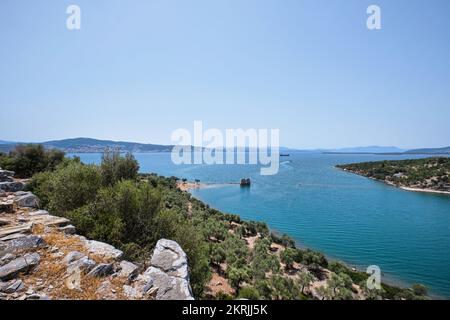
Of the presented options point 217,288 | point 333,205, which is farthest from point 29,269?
point 333,205

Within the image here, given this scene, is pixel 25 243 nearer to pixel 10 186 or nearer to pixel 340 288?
pixel 10 186

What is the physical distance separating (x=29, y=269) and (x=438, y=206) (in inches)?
2684

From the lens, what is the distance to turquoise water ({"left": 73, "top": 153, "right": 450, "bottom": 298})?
2464 centimetres

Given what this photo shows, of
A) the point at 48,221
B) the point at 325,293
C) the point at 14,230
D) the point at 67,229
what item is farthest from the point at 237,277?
the point at 14,230

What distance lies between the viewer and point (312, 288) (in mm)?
18391

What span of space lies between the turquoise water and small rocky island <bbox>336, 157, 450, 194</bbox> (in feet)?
27.1

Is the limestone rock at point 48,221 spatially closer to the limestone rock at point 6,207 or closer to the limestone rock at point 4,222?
the limestone rock at point 4,222

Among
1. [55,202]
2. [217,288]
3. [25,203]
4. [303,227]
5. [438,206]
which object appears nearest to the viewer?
[25,203]

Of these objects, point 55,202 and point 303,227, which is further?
point 303,227

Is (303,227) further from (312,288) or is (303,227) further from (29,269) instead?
(29,269)

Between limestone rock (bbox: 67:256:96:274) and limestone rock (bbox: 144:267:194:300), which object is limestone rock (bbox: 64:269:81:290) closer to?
A: limestone rock (bbox: 67:256:96:274)

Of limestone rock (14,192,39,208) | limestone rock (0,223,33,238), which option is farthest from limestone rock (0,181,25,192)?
limestone rock (0,223,33,238)

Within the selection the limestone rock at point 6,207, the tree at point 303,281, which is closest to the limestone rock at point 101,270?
the limestone rock at point 6,207
